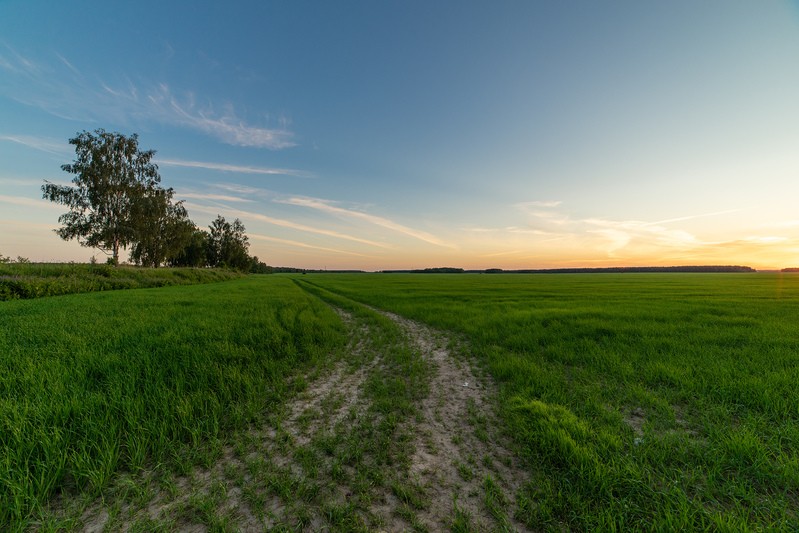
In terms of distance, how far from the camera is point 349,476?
3.33 m

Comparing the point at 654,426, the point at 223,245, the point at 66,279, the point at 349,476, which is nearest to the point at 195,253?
the point at 223,245

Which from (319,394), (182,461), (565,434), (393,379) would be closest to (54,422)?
(182,461)

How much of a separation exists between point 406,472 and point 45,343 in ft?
33.2

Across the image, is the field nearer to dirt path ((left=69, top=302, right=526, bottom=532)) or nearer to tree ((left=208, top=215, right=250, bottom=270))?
dirt path ((left=69, top=302, right=526, bottom=532))

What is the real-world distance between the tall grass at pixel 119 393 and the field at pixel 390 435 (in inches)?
1.4

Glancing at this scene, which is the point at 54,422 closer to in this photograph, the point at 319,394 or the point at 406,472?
the point at 319,394

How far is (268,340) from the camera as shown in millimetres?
8180

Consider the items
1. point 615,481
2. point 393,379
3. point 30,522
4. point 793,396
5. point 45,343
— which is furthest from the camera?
point 45,343

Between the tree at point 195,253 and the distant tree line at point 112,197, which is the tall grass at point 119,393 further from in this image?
the tree at point 195,253

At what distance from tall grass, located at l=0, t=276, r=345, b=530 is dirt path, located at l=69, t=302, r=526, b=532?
0.56 metres

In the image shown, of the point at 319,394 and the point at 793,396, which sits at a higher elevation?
the point at 793,396

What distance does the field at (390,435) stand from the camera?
9.15 feet

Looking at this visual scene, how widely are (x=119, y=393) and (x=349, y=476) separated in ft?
14.0

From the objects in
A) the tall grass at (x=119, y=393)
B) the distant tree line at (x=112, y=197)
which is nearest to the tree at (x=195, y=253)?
the distant tree line at (x=112, y=197)
